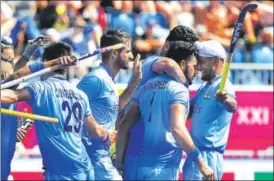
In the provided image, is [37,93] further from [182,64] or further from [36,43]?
[182,64]

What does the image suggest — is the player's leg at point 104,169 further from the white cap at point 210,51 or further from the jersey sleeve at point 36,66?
the jersey sleeve at point 36,66

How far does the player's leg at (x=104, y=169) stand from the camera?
12.7 m

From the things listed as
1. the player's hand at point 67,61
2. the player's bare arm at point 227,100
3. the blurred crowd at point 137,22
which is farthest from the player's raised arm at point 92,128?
the blurred crowd at point 137,22

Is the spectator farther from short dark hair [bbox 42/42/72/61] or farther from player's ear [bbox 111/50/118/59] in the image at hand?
short dark hair [bbox 42/42/72/61]

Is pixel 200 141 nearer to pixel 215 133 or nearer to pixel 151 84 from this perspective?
pixel 215 133

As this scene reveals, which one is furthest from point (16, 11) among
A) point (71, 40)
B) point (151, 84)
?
point (151, 84)

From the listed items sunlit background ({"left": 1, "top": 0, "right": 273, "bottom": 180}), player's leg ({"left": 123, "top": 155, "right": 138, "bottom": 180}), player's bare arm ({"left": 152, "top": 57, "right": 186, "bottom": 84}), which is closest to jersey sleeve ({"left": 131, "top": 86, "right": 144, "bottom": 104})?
player's bare arm ({"left": 152, "top": 57, "right": 186, "bottom": 84})

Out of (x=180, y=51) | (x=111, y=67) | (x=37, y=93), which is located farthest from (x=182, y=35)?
(x=37, y=93)

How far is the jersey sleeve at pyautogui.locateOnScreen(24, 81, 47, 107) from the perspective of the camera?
1055cm

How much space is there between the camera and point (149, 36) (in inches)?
758

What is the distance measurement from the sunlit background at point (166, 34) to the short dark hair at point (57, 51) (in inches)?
170

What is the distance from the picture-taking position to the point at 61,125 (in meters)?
10.9

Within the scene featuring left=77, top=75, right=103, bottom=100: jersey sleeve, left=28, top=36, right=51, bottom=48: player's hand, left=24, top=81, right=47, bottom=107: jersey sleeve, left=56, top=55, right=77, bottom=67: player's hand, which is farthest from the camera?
left=77, top=75, right=103, bottom=100: jersey sleeve

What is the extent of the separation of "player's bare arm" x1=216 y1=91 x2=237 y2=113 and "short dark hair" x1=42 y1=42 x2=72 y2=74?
1.94 metres
